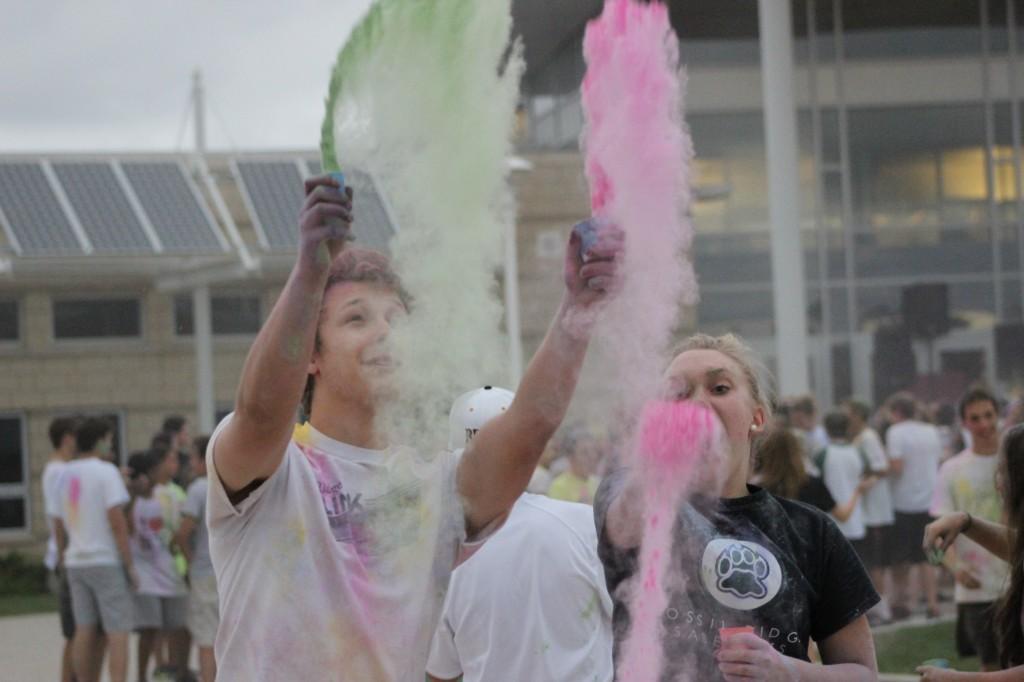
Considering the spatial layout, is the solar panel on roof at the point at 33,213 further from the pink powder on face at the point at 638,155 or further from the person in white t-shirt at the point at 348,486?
the pink powder on face at the point at 638,155

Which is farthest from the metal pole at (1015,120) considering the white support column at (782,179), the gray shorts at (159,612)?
the gray shorts at (159,612)

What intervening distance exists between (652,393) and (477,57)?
71 cm

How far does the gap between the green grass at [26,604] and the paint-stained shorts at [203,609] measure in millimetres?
8735

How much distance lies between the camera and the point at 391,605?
2.73 meters

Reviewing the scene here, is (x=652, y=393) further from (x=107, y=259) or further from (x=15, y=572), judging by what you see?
(x=15, y=572)

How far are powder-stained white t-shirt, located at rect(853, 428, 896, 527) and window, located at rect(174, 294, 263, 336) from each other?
12.1m

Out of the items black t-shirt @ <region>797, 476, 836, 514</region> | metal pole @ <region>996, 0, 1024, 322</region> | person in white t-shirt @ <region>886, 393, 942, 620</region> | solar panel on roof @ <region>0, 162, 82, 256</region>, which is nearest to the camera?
black t-shirt @ <region>797, 476, 836, 514</region>

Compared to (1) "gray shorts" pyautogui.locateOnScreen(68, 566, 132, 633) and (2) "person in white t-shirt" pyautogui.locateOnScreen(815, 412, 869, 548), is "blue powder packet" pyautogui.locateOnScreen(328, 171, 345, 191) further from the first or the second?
(2) "person in white t-shirt" pyautogui.locateOnScreen(815, 412, 869, 548)

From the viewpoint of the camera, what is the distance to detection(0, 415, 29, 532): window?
2086cm

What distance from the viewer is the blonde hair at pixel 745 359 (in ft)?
10.5

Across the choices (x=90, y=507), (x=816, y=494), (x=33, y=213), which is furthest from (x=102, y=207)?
(x=816, y=494)

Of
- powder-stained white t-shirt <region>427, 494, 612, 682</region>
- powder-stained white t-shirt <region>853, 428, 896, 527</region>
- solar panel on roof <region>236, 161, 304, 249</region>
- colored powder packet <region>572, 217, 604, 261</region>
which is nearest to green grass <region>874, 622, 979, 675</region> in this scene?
powder-stained white t-shirt <region>853, 428, 896, 527</region>

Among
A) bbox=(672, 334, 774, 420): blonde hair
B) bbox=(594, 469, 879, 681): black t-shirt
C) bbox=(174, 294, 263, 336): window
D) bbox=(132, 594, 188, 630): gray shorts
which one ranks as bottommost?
bbox=(132, 594, 188, 630): gray shorts

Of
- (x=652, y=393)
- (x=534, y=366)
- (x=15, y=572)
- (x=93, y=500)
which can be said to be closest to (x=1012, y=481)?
(x=652, y=393)
